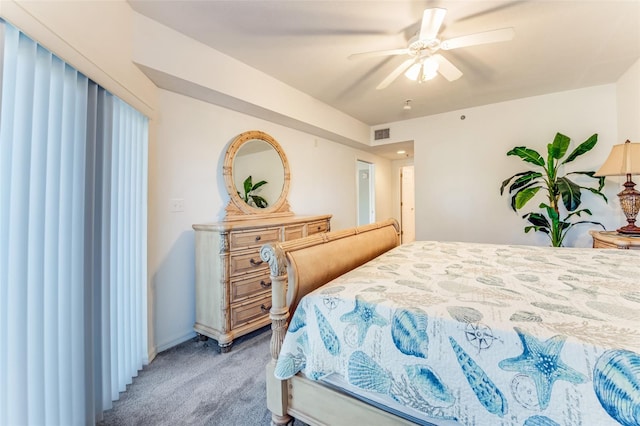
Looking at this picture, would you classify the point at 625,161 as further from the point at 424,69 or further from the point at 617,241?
the point at 424,69

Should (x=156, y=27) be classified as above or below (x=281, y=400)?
above

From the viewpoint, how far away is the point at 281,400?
1.23 m

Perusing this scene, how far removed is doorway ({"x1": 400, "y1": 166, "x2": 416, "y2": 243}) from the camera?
6.14 meters

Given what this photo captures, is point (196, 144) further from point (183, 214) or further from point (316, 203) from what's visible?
point (316, 203)

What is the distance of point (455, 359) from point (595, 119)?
3.98 meters

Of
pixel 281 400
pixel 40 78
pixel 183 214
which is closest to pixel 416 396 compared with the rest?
pixel 281 400

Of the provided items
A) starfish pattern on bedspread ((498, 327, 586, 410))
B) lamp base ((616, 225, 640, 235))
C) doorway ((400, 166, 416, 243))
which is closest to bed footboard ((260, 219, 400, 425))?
starfish pattern on bedspread ((498, 327, 586, 410))

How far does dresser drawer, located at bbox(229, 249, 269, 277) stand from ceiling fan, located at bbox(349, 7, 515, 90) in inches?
71.5

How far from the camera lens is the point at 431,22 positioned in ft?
5.49

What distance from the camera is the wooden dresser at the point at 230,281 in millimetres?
2090

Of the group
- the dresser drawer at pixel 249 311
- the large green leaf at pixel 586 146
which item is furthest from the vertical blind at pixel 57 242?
the large green leaf at pixel 586 146

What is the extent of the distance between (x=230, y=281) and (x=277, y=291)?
107cm

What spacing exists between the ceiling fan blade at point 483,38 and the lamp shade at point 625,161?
1740 mm

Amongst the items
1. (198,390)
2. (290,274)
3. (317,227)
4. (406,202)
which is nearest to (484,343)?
(290,274)
